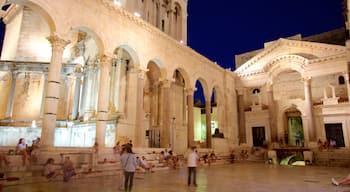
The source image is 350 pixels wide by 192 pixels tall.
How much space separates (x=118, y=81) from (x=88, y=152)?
20.4 feet

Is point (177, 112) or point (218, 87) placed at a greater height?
point (218, 87)

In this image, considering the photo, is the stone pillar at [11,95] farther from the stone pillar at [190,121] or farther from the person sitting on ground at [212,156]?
the person sitting on ground at [212,156]

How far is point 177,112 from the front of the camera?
19.4 meters

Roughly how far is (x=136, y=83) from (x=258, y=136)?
581 inches

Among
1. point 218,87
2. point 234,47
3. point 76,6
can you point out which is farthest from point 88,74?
point 234,47

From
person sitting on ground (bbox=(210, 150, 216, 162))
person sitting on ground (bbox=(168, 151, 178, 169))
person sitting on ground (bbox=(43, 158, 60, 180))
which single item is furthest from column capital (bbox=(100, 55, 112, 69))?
person sitting on ground (bbox=(210, 150, 216, 162))

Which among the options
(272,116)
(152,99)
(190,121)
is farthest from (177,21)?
(272,116)

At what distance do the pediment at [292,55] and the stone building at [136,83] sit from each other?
8cm

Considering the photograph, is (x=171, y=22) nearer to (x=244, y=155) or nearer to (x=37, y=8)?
(x=244, y=155)

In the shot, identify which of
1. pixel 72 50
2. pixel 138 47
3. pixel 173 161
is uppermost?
pixel 72 50

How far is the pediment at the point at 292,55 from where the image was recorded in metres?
19.9

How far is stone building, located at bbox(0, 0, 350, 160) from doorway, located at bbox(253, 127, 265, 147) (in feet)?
0.31

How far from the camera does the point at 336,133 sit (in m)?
20.2

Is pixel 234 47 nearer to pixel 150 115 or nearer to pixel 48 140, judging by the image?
pixel 150 115
